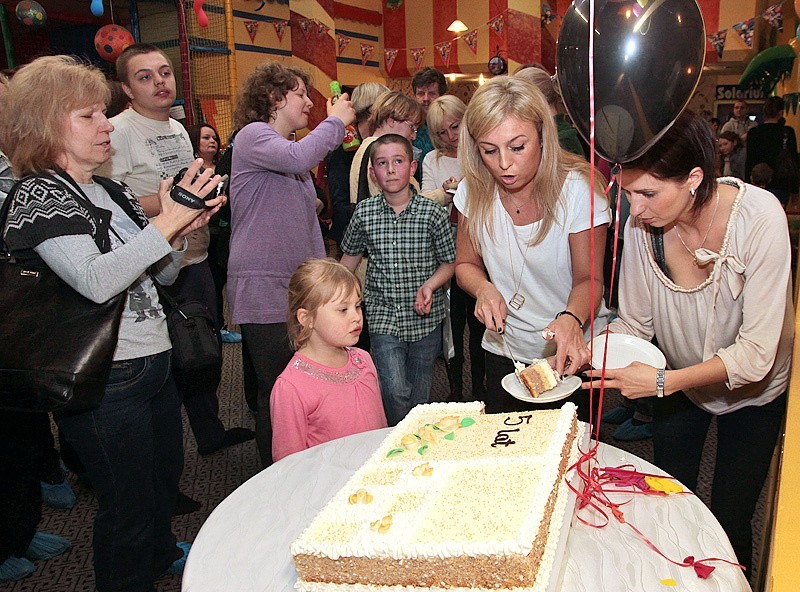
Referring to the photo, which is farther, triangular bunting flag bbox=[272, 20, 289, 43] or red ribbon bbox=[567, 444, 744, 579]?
triangular bunting flag bbox=[272, 20, 289, 43]

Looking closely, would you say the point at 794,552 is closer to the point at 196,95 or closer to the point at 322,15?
the point at 196,95

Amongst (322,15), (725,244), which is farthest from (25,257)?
(322,15)

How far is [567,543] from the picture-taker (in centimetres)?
122

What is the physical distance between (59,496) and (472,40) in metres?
10.1

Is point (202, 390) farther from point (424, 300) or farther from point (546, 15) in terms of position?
point (546, 15)

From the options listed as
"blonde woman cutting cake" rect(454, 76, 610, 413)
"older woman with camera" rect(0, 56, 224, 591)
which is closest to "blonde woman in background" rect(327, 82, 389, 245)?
"blonde woman cutting cake" rect(454, 76, 610, 413)

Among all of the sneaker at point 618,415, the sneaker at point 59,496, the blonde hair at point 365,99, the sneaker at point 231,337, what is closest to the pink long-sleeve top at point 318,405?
the sneaker at point 59,496

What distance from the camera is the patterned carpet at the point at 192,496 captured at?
2.41 metres

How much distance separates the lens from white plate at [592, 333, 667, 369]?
1708mm

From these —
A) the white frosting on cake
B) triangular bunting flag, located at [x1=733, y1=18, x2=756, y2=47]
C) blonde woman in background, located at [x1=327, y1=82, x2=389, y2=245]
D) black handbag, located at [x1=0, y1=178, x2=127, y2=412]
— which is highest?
triangular bunting flag, located at [x1=733, y1=18, x2=756, y2=47]

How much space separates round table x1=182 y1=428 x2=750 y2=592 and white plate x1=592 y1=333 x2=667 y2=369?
25 cm

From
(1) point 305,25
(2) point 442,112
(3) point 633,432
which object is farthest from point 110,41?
(3) point 633,432

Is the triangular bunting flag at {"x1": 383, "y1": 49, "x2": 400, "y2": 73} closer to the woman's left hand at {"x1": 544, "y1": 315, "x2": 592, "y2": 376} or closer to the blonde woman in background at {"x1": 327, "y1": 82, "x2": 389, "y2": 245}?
the blonde woman in background at {"x1": 327, "y1": 82, "x2": 389, "y2": 245}

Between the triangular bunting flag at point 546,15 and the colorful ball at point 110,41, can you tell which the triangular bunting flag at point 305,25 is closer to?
the colorful ball at point 110,41
